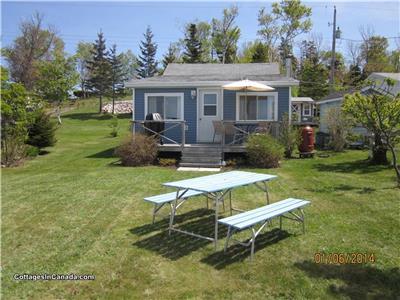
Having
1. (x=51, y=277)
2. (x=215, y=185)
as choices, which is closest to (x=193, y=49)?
(x=215, y=185)

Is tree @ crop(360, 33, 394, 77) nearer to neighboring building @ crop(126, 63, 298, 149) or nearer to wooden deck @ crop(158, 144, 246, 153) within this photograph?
neighboring building @ crop(126, 63, 298, 149)

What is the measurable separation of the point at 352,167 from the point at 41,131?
508 inches

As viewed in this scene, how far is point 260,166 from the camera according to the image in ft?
37.4

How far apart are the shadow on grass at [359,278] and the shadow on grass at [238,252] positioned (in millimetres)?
668

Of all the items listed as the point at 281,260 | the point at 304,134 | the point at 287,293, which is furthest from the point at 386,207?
the point at 304,134

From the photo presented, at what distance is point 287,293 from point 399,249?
2025 millimetres

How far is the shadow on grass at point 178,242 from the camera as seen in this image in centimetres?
458

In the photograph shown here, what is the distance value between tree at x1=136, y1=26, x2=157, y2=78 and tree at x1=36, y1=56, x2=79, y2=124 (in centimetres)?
1496

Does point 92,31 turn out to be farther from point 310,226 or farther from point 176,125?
point 310,226

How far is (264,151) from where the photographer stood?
442 inches

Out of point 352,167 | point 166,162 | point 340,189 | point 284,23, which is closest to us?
point 340,189

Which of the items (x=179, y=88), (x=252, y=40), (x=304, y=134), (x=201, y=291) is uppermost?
(x=252, y=40)

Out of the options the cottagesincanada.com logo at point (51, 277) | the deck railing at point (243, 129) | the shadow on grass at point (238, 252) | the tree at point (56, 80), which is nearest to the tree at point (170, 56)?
the tree at point (56, 80)
